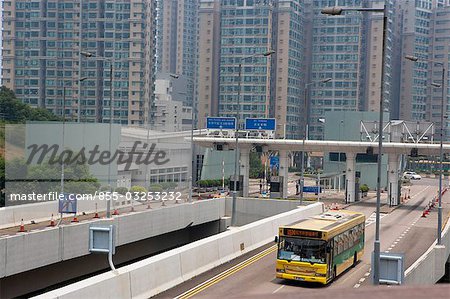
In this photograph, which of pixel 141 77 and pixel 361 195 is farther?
pixel 141 77

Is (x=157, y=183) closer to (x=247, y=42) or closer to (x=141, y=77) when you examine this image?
(x=141, y=77)

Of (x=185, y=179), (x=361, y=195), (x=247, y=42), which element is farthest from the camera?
(x=247, y=42)

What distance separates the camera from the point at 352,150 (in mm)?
63688

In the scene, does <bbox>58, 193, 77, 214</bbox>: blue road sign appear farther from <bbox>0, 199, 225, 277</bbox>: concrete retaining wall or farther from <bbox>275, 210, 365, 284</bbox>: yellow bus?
<bbox>275, 210, 365, 284</bbox>: yellow bus

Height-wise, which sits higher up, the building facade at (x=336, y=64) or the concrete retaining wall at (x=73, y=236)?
the building facade at (x=336, y=64)

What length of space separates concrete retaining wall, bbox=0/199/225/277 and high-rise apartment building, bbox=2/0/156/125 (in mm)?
67940

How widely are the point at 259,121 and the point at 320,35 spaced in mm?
92886

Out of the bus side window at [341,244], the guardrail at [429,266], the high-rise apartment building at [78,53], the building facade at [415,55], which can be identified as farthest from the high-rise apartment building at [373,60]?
the bus side window at [341,244]

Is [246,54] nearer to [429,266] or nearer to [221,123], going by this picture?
[221,123]

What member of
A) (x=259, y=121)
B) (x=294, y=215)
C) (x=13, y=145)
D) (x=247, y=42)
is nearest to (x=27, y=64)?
(x=247, y=42)

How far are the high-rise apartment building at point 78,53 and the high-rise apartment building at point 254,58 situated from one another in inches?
1034

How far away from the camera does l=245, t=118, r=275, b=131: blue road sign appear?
65.6m

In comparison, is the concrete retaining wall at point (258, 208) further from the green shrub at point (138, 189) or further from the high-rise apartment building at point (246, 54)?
the high-rise apartment building at point (246, 54)

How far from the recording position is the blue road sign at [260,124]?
6556 centimetres
